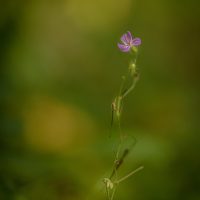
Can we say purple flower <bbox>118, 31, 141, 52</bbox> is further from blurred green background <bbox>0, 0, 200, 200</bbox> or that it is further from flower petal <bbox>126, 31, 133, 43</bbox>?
blurred green background <bbox>0, 0, 200, 200</bbox>

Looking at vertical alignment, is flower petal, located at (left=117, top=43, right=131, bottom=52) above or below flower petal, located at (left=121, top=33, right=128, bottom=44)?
below

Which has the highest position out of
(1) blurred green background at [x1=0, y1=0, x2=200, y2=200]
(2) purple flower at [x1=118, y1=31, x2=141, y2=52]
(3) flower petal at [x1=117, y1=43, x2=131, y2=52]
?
(1) blurred green background at [x1=0, y1=0, x2=200, y2=200]

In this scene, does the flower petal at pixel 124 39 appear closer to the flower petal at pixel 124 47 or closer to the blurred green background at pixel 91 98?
the flower petal at pixel 124 47

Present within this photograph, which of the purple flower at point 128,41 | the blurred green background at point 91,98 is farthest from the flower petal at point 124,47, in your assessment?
the blurred green background at point 91,98

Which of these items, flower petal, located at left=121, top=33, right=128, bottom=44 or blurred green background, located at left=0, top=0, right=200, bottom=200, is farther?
blurred green background, located at left=0, top=0, right=200, bottom=200

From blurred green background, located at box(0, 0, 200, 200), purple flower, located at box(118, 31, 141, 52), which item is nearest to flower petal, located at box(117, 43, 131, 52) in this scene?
purple flower, located at box(118, 31, 141, 52)

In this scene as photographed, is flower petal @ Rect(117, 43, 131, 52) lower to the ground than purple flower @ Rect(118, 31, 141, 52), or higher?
lower

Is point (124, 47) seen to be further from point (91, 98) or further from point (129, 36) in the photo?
point (91, 98)

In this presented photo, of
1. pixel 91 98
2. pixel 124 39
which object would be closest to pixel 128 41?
→ pixel 124 39

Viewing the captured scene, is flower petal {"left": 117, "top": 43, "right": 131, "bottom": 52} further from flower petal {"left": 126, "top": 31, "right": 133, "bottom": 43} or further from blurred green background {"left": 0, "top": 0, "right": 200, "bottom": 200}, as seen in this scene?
blurred green background {"left": 0, "top": 0, "right": 200, "bottom": 200}
